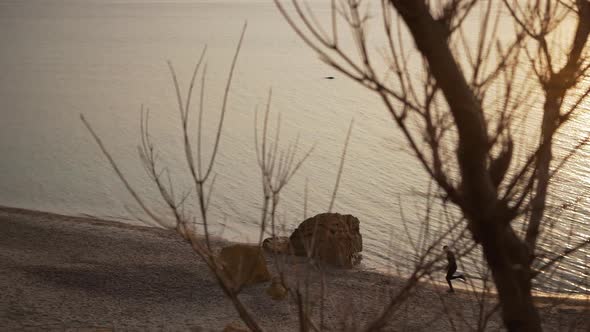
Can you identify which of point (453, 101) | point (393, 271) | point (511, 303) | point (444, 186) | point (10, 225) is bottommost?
point (10, 225)

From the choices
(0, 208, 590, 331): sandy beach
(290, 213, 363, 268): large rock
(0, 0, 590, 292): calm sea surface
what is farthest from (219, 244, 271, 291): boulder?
(0, 0, 590, 292): calm sea surface

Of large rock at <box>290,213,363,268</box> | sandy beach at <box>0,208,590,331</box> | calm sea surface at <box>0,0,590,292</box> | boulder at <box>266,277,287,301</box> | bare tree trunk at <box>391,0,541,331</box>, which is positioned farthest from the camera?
calm sea surface at <box>0,0,590,292</box>

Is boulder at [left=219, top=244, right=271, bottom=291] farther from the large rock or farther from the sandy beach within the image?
the large rock

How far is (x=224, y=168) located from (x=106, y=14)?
65.1m

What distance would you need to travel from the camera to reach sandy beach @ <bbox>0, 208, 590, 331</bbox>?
42.3 feet

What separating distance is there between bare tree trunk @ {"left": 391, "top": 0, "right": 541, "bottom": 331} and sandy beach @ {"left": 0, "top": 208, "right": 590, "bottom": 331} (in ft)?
22.1

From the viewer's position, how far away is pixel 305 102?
118 feet

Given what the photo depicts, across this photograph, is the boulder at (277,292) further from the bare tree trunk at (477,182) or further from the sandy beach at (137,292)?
the bare tree trunk at (477,182)

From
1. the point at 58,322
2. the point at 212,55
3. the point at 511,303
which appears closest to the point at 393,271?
the point at 58,322

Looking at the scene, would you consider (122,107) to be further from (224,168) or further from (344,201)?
(344,201)

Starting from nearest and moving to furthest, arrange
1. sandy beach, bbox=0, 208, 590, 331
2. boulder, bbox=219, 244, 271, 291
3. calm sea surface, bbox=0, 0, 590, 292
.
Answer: sandy beach, bbox=0, 208, 590, 331
boulder, bbox=219, 244, 271, 291
calm sea surface, bbox=0, 0, 590, 292

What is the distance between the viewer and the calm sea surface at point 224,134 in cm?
2148

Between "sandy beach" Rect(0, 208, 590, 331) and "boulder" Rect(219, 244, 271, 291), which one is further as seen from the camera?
"boulder" Rect(219, 244, 271, 291)

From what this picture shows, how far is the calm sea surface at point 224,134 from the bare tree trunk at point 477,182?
216 cm
